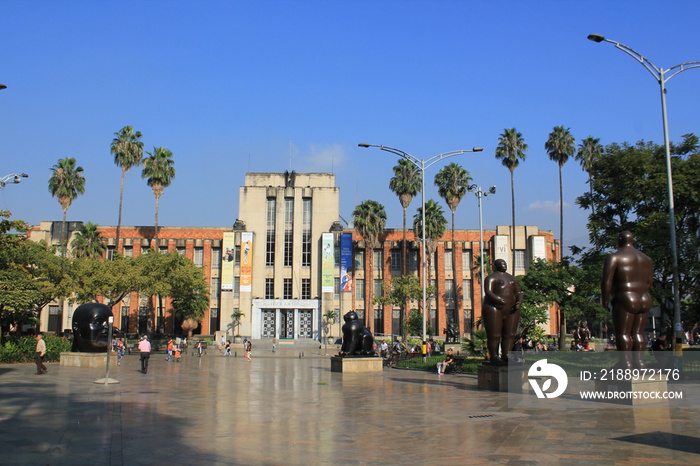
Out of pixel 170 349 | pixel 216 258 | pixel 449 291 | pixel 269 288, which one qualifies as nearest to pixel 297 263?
pixel 269 288

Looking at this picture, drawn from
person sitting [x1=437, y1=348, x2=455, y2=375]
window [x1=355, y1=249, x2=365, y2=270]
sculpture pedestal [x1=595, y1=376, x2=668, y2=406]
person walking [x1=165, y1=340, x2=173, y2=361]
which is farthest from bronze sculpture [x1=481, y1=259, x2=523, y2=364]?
window [x1=355, y1=249, x2=365, y2=270]

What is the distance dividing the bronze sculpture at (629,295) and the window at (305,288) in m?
54.0

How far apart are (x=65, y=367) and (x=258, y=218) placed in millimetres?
41232

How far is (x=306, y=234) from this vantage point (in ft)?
224

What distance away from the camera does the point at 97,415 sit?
513 inches

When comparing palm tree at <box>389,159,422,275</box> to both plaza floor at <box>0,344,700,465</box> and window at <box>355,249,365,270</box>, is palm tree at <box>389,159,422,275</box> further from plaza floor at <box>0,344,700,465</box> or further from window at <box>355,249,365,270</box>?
plaza floor at <box>0,344,700,465</box>

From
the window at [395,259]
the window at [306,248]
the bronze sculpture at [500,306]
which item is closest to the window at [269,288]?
the window at [306,248]

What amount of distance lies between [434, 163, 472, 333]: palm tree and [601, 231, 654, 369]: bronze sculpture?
52914 millimetres

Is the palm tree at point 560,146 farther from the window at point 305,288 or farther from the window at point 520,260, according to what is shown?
the window at point 305,288

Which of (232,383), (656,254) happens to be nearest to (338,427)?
(232,383)

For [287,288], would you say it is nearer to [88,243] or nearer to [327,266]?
[327,266]

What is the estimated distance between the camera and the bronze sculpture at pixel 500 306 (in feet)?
58.1

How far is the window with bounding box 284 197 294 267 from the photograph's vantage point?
6769 centimetres

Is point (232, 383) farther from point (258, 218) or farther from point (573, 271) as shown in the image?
point (258, 218)
